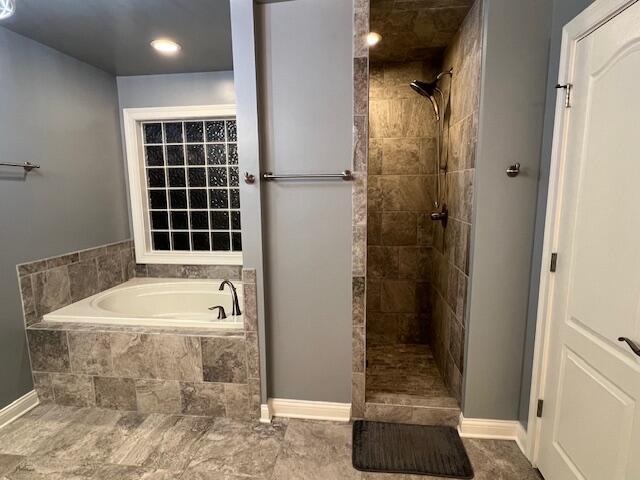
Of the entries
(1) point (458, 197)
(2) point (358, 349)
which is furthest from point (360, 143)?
(2) point (358, 349)

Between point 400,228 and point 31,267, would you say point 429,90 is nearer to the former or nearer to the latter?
point 400,228

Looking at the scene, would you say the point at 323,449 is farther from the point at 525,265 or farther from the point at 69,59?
the point at 69,59

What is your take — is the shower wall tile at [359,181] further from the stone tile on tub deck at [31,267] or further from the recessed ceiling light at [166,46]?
the stone tile on tub deck at [31,267]

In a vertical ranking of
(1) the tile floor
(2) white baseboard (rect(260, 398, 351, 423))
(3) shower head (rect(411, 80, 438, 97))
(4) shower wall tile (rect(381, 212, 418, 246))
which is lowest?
(1) the tile floor

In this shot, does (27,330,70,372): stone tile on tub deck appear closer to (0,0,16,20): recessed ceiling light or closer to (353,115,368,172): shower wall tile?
(0,0,16,20): recessed ceiling light

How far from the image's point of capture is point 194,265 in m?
3.18

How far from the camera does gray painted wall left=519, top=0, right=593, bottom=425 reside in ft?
4.94

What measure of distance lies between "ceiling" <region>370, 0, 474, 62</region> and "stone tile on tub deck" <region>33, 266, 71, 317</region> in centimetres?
281

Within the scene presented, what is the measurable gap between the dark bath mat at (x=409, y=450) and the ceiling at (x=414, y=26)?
247 cm

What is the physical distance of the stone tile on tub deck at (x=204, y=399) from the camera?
6.82 ft

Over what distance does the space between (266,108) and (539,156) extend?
4.80ft

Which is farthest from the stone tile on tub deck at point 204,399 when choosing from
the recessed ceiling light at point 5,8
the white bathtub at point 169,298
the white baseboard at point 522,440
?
the recessed ceiling light at point 5,8

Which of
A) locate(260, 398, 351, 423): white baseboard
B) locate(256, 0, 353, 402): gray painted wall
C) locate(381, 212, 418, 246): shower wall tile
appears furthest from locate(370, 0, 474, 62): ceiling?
locate(260, 398, 351, 423): white baseboard

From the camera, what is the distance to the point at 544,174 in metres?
1.61
